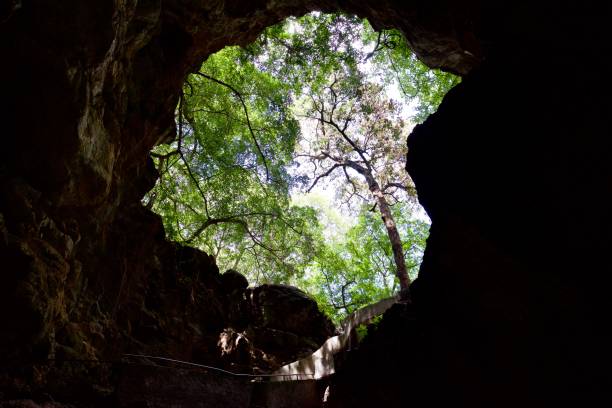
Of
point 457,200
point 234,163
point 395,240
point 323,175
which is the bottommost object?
point 457,200

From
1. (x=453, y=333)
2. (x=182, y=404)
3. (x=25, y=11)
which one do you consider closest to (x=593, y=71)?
(x=453, y=333)

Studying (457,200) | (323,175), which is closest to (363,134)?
(323,175)

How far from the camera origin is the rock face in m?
3.70

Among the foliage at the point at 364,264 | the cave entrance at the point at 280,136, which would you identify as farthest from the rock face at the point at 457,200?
the foliage at the point at 364,264

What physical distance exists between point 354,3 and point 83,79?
8.05 metres

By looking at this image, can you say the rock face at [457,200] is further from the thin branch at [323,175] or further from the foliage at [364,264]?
the foliage at [364,264]

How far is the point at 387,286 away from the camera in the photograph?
2164 cm

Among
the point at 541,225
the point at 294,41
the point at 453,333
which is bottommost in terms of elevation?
the point at 453,333

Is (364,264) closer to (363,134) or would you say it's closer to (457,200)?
(363,134)

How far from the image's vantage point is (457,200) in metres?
4.90

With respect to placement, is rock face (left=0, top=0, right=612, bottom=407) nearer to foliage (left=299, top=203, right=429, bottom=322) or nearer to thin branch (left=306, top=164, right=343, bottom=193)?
thin branch (left=306, top=164, right=343, bottom=193)

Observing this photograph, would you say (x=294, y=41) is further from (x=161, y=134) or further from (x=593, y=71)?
(x=593, y=71)

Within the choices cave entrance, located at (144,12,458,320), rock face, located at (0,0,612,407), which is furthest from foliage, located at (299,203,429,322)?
rock face, located at (0,0,612,407)

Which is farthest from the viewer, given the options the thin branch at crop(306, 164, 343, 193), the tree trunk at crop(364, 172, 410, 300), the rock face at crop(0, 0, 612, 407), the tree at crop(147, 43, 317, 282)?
the thin branch at crop(306, 164, 343, 193)
